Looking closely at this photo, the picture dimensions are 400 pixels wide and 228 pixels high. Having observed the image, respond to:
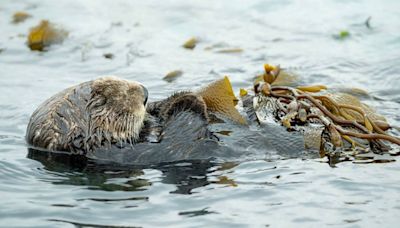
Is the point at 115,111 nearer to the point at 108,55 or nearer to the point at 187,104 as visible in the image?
the point at 187,104

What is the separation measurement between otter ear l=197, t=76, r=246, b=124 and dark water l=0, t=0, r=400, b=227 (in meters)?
0.39

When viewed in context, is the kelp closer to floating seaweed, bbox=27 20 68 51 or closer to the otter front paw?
the otter front paw

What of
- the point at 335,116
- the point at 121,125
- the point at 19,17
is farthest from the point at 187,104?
the point at 19,17

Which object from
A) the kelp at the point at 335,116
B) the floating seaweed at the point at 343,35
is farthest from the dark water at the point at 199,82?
the kelp at the point at 335,116

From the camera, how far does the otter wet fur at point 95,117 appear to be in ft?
15.6

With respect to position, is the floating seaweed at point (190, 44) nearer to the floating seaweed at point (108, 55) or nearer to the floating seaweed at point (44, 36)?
the floating seaweed at point (108, 55)

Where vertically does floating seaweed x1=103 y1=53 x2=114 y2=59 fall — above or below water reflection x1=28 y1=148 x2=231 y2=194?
above

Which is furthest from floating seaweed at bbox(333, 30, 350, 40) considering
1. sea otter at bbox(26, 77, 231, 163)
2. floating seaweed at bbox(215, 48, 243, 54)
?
sea otter at bbox(26, 77, 231, 163)

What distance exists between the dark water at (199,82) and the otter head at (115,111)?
9.7 inches

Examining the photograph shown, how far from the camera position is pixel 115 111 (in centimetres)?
477

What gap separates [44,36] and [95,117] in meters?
3.92

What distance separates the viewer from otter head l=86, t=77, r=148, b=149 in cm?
474

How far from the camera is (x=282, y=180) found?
4.49 meters

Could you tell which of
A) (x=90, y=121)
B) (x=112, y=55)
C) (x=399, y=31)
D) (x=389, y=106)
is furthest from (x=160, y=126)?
(x=399, y=31)
